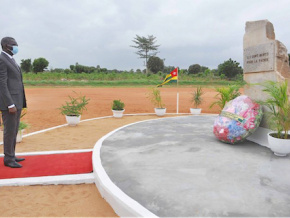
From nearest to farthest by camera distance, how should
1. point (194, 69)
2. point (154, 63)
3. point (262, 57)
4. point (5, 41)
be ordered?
point (5, 41) < point (262, 57) < point (154, 63) < point (194, 69)

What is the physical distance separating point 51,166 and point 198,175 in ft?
7.67

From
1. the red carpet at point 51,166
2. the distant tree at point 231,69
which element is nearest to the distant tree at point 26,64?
the distant tree at point 231,69

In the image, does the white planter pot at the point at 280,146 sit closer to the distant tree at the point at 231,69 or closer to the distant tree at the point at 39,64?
the distant tree at the point at 231,69

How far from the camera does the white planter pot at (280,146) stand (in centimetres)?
372

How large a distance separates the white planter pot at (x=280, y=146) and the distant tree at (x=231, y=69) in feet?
140

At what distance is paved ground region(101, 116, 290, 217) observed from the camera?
2.38m

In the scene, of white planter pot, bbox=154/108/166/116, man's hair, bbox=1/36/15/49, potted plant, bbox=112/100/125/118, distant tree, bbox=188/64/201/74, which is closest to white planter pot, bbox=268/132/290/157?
man's hair, bbox=1/36/15/49

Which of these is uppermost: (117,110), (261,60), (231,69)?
(231,69)

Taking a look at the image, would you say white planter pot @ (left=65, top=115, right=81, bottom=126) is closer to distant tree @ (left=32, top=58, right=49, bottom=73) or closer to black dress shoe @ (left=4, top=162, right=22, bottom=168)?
black dress shoe @ (left=4, top=162, right=22, bottom=168)

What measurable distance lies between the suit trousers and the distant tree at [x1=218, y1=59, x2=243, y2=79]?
44.4 m

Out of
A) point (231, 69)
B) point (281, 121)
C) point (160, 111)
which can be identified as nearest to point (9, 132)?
point (281, 121)

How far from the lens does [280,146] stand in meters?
3.75

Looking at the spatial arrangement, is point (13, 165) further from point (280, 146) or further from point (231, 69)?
point (231, 69)

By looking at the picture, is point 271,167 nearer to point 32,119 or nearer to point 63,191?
point 63,191
